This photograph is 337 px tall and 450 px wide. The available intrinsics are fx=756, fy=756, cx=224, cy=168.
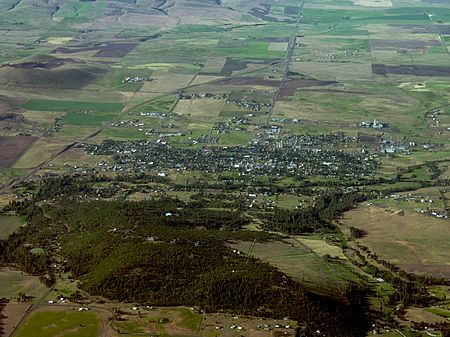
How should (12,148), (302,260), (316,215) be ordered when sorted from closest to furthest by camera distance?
(302,260)
(316,215)
(12,148)

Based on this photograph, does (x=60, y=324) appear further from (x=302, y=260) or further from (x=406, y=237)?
(x=406, y=237)

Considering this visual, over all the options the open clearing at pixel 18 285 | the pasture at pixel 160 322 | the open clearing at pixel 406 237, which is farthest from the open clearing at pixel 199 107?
the pasture at pixel 160 322

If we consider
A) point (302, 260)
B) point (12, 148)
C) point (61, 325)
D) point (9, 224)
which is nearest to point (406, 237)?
point (302, 260)

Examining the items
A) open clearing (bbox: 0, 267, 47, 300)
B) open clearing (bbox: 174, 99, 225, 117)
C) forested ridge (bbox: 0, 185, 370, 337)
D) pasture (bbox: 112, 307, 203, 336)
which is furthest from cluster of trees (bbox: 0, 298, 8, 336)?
open clearing (bbox: 174, 99, 225, 117)

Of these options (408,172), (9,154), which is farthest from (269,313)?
(9,154)

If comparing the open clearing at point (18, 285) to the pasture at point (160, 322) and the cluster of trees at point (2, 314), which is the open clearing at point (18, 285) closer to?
the cluster of trees at point (2, 314)
